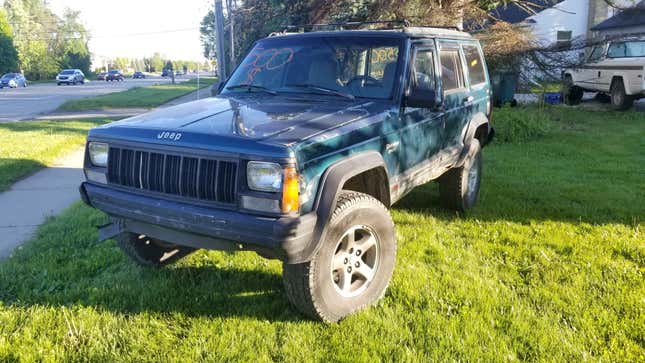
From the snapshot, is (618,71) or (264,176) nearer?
(264,176)

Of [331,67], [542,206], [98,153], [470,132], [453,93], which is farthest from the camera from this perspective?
[542,206]

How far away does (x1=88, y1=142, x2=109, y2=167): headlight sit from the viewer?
3.54 metres

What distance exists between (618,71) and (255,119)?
50.2ft

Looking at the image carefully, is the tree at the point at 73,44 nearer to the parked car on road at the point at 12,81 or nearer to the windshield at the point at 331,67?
the parked car on road at the point at 12,81

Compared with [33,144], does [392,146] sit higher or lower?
higher

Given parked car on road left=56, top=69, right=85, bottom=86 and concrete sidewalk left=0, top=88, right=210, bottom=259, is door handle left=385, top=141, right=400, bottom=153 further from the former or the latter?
parked car on road left=56, top=69, right=85, bottom=86

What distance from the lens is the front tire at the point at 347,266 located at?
3150 mm

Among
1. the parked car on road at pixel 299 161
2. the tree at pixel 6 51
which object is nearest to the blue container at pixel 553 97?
the parked car on road at pixel 299 161

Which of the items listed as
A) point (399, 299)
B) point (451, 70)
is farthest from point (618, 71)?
point (399, 299)

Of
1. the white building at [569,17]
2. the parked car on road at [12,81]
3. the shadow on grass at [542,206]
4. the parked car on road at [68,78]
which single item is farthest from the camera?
the parked car on road at [68,78]

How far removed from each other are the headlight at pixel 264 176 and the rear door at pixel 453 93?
2512mm

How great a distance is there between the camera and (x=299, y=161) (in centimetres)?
286

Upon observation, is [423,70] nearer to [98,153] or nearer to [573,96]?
[98,153]

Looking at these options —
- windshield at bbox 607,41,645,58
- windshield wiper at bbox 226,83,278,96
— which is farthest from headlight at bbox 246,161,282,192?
windshield at bbox 607,41,645,58
